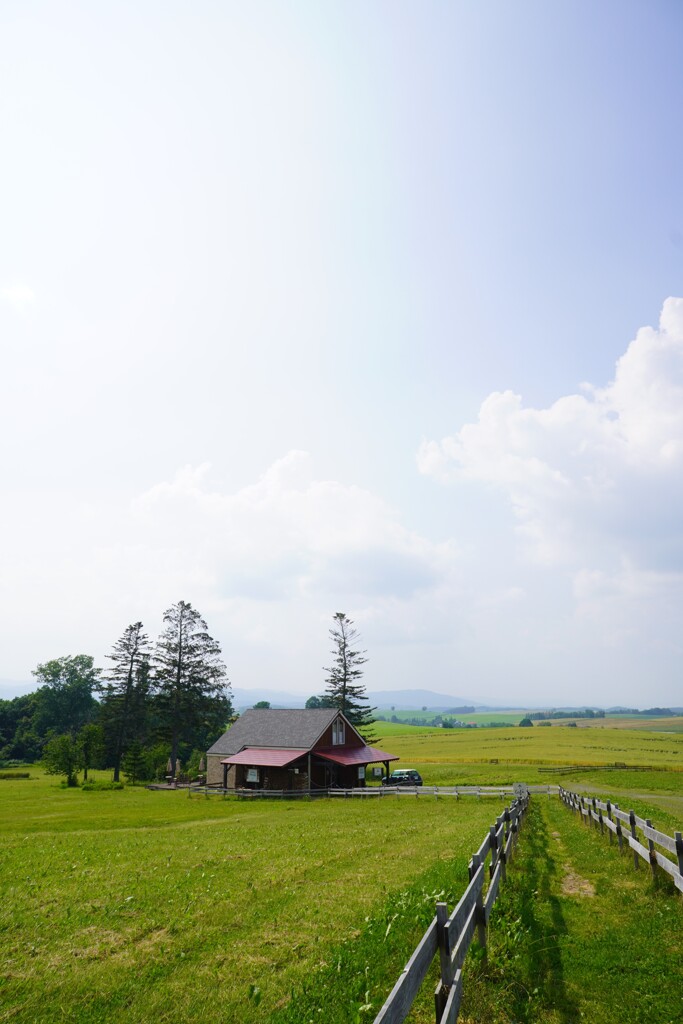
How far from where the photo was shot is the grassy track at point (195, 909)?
27.4 ft

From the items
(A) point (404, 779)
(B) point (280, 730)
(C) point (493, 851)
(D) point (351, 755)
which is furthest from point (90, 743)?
(C) point (493, 851)

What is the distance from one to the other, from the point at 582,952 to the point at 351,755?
44.5 metres

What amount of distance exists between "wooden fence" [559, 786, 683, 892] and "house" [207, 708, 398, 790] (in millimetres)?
26190

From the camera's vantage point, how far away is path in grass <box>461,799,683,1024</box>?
7.47m

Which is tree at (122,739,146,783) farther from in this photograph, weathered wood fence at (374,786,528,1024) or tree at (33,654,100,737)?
weathered wood fence at (374,786,528,1024)

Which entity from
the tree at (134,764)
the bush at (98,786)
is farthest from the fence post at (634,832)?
the tree at (134,764)

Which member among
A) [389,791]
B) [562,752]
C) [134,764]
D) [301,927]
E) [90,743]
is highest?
[301,927]

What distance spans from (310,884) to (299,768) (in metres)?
36.8

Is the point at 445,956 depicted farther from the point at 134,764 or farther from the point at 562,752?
the point at 562,752

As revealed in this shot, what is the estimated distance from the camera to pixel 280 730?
5316 cm

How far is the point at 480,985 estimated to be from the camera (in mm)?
7570

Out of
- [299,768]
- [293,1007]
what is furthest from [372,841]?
[299,768]

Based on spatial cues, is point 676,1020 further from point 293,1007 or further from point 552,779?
point 552,779

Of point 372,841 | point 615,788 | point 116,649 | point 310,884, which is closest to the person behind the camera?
point 310,884
